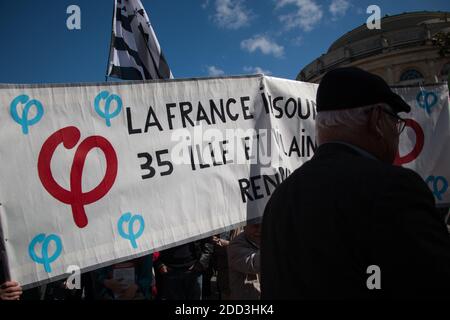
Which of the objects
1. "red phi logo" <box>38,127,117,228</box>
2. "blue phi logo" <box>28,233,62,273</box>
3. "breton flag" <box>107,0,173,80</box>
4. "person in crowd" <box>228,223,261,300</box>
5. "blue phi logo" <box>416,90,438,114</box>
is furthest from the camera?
"breton flag" <box>107,0,173,80</box>

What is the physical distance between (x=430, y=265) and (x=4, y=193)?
210cm

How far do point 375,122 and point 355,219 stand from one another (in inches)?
16.4

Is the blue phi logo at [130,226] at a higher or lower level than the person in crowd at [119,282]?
higher

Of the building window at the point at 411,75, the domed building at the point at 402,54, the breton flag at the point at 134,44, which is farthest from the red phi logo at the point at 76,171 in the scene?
the building window at the point at 411,75

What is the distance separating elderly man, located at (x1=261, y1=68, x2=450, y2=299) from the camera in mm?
837

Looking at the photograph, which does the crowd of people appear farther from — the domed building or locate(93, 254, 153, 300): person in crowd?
the domed building

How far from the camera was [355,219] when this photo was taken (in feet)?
2.91

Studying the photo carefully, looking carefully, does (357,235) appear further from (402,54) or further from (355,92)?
(402,54)

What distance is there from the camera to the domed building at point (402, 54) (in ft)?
104

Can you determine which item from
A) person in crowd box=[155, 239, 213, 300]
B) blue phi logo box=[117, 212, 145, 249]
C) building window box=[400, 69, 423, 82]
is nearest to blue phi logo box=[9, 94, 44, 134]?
blue phi logo box=[117, 212, 145, 249]

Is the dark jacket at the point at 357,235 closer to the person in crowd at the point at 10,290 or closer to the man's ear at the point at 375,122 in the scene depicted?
the man's ear at the point at 375,122

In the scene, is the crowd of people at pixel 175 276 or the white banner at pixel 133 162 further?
the crowd of people at pixel 175 276

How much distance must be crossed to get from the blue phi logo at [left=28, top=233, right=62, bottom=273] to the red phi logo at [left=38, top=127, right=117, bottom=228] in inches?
6.3

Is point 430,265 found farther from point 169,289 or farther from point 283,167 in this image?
point 169,289
